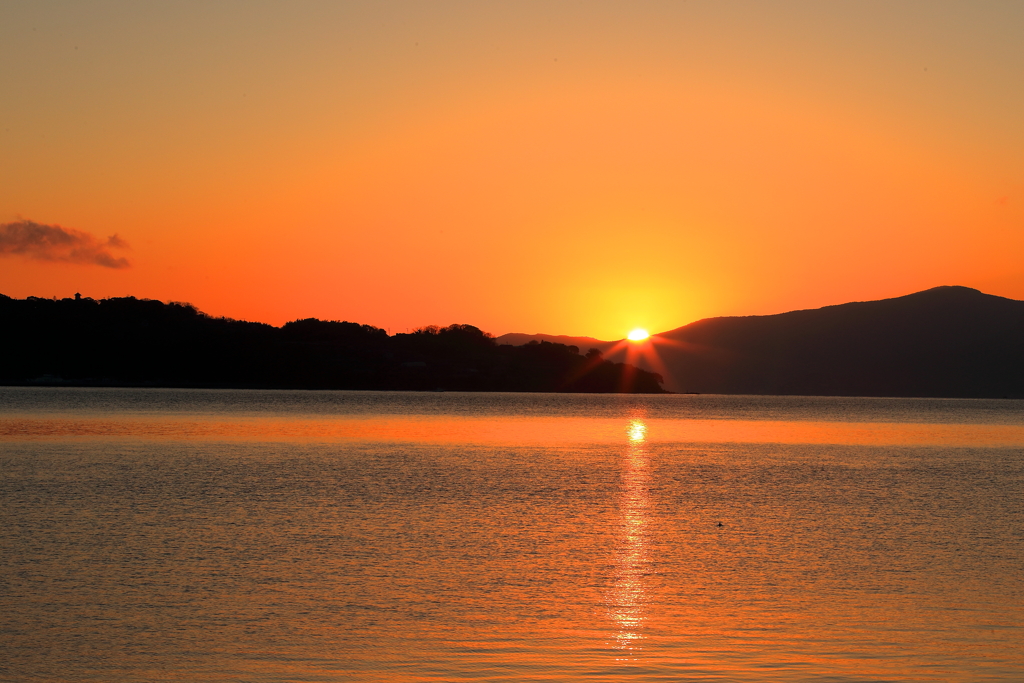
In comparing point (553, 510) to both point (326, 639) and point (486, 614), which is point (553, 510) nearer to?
point (486, 614)

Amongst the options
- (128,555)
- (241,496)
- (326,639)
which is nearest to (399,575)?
(326,639)

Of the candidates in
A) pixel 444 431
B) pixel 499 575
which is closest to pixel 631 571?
pixel 499 575

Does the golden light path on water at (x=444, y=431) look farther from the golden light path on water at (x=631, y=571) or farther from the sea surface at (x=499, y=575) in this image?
the golden light path on water at (x=631, y=571)

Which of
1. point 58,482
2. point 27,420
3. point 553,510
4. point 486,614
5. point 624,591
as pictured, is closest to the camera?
point 486,614

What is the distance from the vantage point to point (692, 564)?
81.5ft

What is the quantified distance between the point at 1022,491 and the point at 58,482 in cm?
4696

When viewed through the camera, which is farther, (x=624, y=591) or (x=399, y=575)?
(x=399, y=575)

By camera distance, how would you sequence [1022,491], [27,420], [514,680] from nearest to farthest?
[514,680]
[1022,491]
[27,420]

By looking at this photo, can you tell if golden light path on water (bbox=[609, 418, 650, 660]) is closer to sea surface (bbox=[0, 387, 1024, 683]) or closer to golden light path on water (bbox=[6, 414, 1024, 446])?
sea surface (bbox=[0, 387, 1024, 683])

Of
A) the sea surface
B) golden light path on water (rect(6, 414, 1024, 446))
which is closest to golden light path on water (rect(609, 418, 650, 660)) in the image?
the sea surface

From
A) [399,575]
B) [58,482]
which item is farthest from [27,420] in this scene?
[399,575]

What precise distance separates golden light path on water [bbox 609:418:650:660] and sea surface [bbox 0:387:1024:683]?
103mm

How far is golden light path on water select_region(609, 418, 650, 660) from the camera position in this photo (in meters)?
17.4

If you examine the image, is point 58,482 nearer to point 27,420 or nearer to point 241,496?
point 241,496
